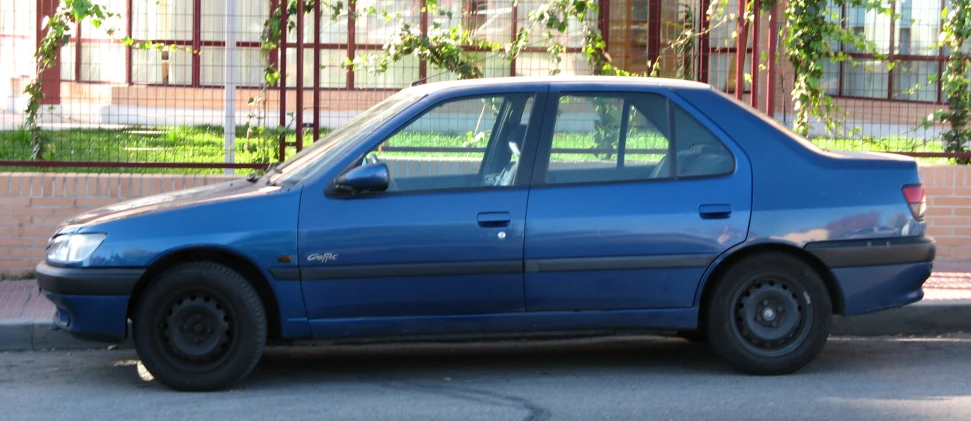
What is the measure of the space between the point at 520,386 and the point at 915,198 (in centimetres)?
234

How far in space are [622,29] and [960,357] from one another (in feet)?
14.4

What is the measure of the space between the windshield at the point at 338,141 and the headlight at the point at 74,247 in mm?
964

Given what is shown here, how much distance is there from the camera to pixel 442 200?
19.5 feet

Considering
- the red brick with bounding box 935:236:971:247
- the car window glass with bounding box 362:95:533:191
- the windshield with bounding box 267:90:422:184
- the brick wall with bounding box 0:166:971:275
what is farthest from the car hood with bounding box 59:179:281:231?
the red brick with bounding box 935:236:971:247

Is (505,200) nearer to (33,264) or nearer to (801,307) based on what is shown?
(801,307)

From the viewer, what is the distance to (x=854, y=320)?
7.52 meters

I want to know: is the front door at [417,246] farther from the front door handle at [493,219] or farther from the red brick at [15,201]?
the red brick at [15,201]

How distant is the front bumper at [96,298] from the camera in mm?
5812

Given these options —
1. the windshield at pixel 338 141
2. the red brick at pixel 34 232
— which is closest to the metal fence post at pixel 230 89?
the red brick at pixel 34 232

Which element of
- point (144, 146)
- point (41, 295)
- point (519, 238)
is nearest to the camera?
point (519, 238)

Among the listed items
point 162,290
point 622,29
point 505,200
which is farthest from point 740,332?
point 622,29

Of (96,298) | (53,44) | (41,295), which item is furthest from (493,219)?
(53,44)

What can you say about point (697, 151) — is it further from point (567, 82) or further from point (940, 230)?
point (940, 230)

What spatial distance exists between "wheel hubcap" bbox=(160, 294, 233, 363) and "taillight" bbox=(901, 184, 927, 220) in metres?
3.60
